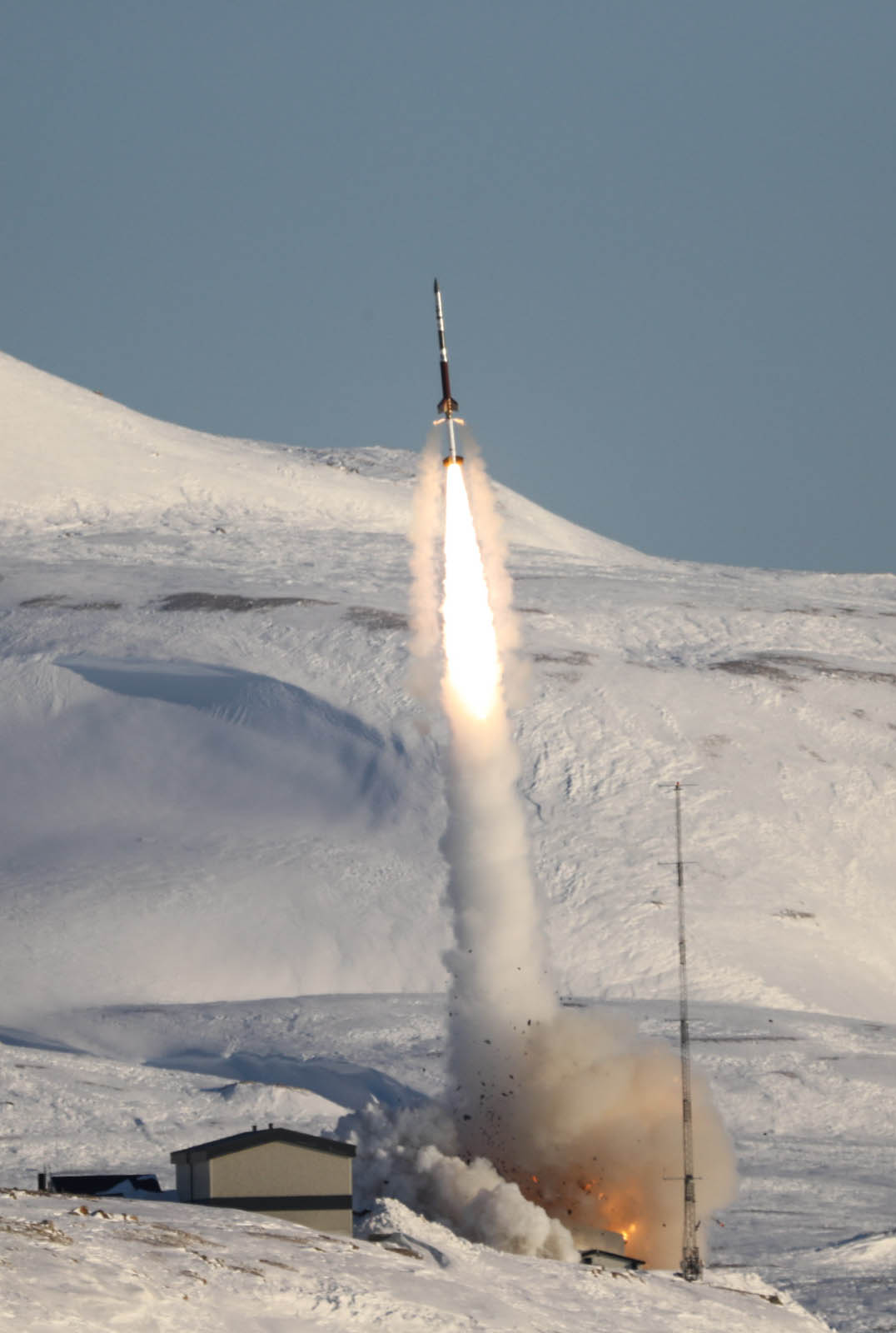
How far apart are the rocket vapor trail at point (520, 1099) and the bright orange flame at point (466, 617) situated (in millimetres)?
1988

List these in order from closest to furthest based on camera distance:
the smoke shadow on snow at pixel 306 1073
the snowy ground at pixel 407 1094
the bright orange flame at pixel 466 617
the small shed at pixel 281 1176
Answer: the small shed at pixel 281 1176 → the snowy ground at pixel 407 1094 → the bright orange flame at pixel 466 617 → the smoke shadow on snow at pixel 306 1073

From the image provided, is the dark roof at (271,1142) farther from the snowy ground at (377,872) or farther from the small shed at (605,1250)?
the small shed at (605,1250)

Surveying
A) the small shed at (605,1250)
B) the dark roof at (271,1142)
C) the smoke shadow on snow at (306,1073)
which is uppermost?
the dark roof at (271,1142)

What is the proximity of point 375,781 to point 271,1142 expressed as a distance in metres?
53.2

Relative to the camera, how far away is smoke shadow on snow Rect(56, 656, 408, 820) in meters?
96.8

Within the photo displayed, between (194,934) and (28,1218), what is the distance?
4525cm

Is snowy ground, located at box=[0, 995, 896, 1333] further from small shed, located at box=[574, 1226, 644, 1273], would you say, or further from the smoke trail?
the smoke trail

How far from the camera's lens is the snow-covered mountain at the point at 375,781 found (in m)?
85.1

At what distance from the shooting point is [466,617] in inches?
2228

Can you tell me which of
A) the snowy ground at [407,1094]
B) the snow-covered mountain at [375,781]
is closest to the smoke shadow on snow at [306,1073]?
the snowy ground at [407,1094]

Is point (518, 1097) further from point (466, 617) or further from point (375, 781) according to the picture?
point (375, 781)

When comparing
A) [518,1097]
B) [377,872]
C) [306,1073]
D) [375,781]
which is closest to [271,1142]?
[518,1097]

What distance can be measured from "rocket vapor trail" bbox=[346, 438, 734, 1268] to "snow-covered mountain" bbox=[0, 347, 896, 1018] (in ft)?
77.9

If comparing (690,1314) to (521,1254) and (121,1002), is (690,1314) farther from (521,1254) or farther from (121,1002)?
(121,1002)
